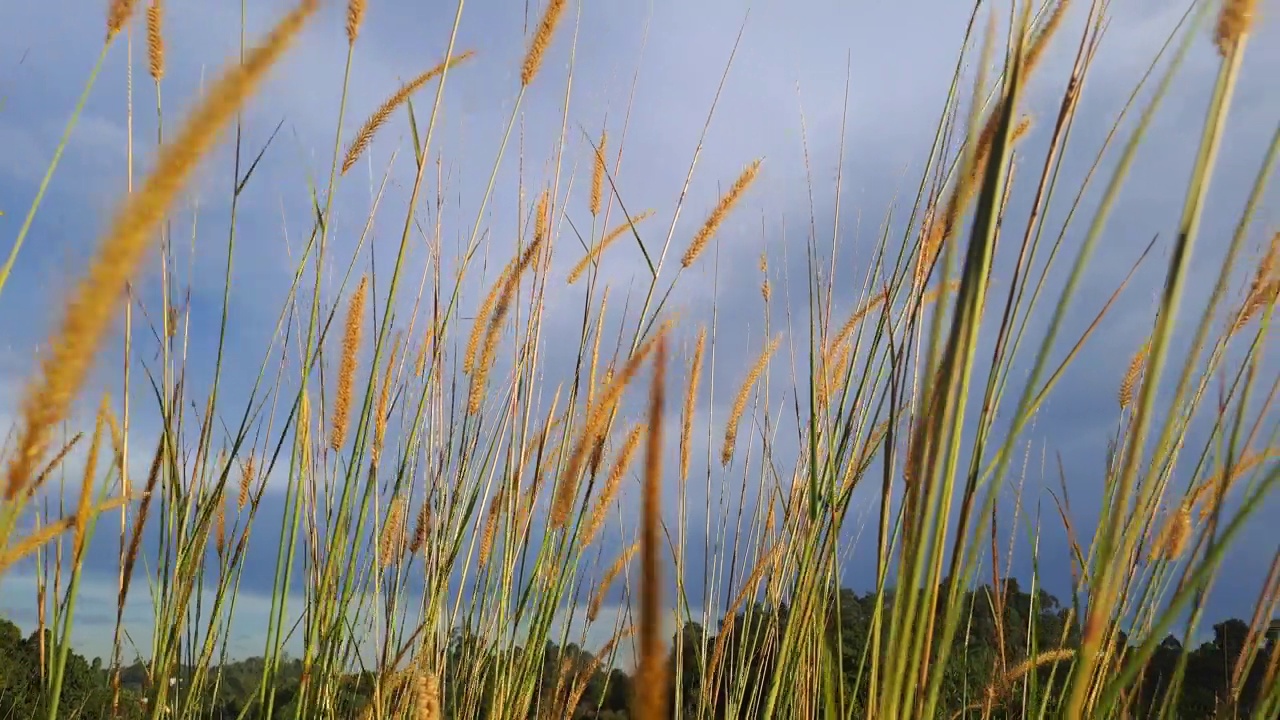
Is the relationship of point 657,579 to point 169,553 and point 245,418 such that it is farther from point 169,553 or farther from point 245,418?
point 169,553

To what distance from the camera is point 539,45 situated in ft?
5.91

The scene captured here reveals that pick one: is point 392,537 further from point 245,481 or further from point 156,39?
point 156,39

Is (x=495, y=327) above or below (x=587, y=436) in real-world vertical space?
above

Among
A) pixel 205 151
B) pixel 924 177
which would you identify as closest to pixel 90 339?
pixel 205 151

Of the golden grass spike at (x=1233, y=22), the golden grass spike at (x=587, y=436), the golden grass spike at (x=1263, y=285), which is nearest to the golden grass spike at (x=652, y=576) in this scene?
the golden grass spike at (x=587, y=436)

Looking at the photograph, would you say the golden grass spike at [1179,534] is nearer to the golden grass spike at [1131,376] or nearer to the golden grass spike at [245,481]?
the golden grass spike at [1131,376]

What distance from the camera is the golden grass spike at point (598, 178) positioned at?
203cm

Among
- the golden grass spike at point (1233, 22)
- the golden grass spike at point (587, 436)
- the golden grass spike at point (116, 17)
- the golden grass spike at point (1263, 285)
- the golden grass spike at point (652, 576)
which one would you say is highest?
the golden grass spike at point (116, 17)

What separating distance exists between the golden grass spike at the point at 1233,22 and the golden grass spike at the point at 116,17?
4.59ft

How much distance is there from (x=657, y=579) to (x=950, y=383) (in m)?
0.39

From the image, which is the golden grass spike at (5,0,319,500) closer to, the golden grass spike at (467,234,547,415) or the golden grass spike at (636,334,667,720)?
the golden grass spike at (636,334,667,720)

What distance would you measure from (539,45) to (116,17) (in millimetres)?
692

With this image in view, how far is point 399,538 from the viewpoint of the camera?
1.92 m

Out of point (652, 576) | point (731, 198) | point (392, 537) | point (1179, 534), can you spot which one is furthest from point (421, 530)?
point (652, 576)
